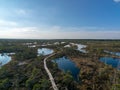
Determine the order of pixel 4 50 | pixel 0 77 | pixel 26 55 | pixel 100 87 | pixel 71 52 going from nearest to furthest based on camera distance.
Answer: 1. pixel 100 87
2. pixel 0 77
3. pixel 26 55
4. pixel 71 52
5. pixel 4 50

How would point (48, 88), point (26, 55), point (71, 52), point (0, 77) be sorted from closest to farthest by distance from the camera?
point (48, 88), point (0, 77), point (26, 55), point (71, 52)

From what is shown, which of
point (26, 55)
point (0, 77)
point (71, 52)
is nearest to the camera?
point (0, 77)

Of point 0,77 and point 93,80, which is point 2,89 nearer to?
point 0,77

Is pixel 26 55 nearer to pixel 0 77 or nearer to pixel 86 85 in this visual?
pixel 0 77

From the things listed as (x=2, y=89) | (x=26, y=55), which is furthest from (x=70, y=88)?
(x=26, y=55)

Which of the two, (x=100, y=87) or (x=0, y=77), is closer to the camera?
(x=100, y=87)

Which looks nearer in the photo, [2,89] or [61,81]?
[2,89]

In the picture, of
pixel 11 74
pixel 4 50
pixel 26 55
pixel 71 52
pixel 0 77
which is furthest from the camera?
pixel 4 50

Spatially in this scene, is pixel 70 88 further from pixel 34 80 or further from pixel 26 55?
pixel 26 55

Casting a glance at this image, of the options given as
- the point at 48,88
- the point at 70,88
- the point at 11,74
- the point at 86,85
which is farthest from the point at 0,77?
the point at 86,85
